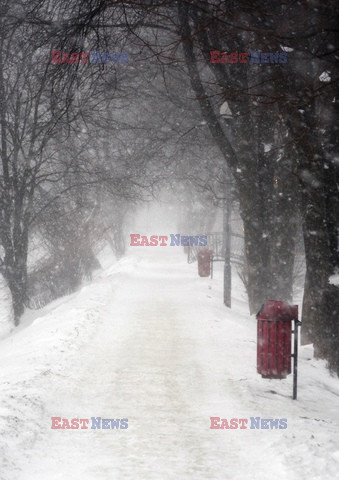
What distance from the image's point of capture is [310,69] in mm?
10656

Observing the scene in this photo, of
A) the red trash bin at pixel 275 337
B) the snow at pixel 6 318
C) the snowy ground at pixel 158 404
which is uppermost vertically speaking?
the red trash bin at pixel 275 337

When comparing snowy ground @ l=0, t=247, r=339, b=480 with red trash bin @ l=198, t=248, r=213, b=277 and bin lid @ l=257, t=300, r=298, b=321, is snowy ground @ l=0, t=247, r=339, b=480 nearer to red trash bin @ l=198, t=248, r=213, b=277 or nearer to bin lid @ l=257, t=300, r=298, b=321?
bin lid @ l=257, t=300, r=298, b=321

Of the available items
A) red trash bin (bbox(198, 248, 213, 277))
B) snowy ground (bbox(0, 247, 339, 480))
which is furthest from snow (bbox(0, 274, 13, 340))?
red trash bin (bbox(198, 248, 213, 277))

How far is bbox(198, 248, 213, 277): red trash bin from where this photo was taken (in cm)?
2384

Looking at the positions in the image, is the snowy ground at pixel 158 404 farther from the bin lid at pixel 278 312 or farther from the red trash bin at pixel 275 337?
the bin lid at pixel 278 312

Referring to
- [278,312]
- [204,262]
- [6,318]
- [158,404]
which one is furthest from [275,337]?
[6,318]

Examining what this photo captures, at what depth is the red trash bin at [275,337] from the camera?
25.2 ft

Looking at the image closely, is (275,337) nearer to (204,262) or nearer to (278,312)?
(278,312)

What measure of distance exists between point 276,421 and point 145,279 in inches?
700

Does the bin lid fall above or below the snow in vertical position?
above

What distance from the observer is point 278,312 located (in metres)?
7.70

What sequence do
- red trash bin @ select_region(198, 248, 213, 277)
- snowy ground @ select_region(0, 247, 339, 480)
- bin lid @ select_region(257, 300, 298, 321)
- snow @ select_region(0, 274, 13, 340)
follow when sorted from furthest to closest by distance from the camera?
red trash bin @ select_region(198, 248, 213, 277) < snow @ select_region(0, 274, 13, 340) < bin lid @ select_region(257, 300, 298, 321) < snowy ground @ select_region(0, 247, 339, 480)

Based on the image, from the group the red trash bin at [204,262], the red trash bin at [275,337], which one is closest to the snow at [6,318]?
the red trash bin at [204,262]

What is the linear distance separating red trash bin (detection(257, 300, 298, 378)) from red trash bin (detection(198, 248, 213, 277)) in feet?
51.8
